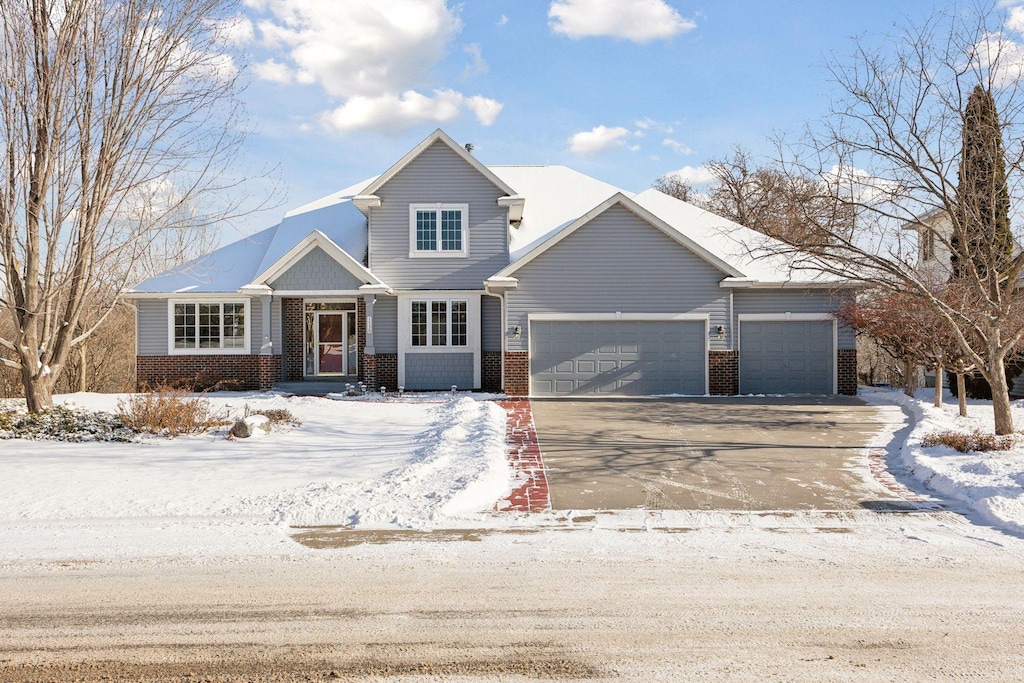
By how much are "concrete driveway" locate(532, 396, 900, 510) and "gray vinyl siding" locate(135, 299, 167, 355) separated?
11407mm

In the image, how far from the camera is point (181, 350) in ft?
66.8

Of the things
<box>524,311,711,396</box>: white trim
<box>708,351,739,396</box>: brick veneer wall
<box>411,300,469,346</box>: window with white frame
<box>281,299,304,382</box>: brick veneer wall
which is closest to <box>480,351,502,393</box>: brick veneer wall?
<box>411,300,469,346</box>: window with white frame

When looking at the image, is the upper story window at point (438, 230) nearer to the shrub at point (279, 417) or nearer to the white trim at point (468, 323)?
the white trim at point (468, 323)

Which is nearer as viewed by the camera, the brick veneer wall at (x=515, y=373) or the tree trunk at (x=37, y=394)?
the tree trunk at (x=37, y=394)

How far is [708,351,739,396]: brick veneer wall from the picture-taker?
61.5ft

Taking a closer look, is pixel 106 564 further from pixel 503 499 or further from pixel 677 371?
pixel 677 371

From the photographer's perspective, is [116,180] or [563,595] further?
[116,180]

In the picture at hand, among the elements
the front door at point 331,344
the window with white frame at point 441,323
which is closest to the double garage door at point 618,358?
the window with white frame at point 441,323

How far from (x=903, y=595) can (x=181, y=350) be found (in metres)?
19.7

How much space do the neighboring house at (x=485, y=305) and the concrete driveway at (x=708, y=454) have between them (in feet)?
6.74

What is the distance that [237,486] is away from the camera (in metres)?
8.21

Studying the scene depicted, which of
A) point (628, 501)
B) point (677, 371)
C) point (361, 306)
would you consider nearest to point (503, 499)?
point (628, 501)

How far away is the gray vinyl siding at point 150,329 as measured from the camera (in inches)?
802

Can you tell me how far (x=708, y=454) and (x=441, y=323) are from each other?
11129 millimetres
